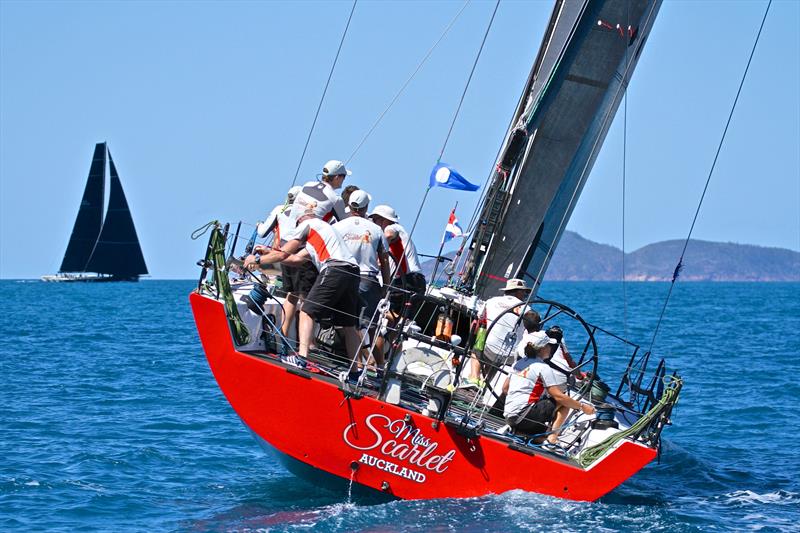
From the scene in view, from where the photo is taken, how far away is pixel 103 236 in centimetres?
8625

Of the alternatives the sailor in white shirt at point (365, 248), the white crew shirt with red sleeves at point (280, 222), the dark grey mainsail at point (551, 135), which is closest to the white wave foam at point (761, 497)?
the dark grey mainsail at point (551, 135)

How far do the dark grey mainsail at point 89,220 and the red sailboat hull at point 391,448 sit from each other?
7572 centimetres

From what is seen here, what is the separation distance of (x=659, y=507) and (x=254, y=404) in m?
3.70

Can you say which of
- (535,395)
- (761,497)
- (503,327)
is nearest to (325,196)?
(503,327)

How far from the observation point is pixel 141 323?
39406mm

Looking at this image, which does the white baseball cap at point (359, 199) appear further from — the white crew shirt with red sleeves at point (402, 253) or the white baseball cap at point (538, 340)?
the white baseball cap at point (538, 340)

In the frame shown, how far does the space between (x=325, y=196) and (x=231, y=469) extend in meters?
3.16

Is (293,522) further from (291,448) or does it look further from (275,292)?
(275,292)

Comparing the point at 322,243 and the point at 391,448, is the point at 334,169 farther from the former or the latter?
the point at 391,448

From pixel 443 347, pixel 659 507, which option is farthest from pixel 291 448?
pixel 659 507

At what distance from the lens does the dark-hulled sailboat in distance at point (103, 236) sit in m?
83.2

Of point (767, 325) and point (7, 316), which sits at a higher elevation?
point (767, 325)

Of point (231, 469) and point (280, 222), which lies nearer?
point (280, 222)

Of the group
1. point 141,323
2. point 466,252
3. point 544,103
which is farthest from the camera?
point 141,323
